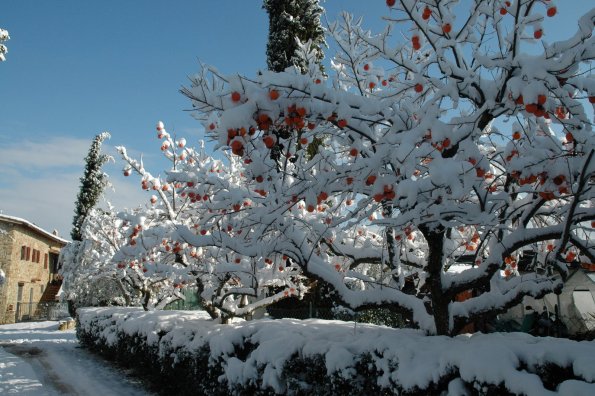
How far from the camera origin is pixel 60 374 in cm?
1066

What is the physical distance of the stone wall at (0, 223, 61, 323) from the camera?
31.0 meters

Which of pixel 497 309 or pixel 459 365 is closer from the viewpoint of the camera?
pixel 459 365

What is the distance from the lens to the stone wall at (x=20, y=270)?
31.0 m

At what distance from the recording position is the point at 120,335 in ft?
36.7

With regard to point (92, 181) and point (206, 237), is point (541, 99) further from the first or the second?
point (92, 181)

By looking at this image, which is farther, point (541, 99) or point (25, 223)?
point (25, 223)

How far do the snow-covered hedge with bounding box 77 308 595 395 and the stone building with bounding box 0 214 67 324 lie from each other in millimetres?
25635

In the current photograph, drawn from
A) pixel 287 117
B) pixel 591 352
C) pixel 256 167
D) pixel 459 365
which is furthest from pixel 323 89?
pixel 591 352

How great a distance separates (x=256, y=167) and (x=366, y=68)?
247 cm

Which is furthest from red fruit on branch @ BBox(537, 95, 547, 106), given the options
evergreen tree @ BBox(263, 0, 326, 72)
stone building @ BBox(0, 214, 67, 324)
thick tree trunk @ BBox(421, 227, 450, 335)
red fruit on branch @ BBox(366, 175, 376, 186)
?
stone building @ BBox(0, 214, 67, 324)

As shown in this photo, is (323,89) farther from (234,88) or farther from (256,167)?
(256,167)

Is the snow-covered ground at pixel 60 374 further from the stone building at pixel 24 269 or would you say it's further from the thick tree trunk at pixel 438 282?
the stone building at pixel 24 269

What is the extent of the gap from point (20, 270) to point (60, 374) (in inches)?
1030

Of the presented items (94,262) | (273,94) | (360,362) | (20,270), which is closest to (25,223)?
(20,270)
